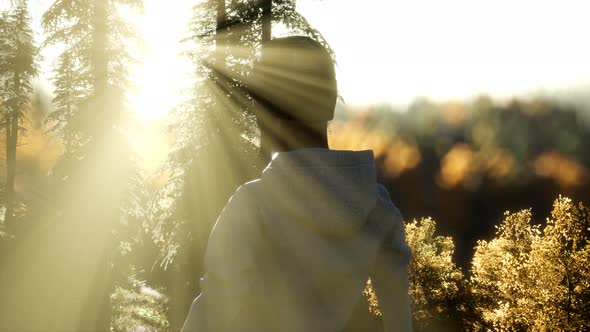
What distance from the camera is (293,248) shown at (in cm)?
129

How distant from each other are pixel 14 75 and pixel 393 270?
25.9 meters

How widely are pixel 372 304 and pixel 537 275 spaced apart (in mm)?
12651

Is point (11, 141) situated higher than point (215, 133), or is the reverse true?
point (215, 133)

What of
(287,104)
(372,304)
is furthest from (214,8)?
(372,304)

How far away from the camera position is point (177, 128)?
35.7ft

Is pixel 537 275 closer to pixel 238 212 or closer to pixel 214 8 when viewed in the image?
pixel 214 8

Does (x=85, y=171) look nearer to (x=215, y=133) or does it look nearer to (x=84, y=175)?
(x=84, y=175)

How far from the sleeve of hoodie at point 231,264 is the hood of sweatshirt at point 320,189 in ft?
0.42

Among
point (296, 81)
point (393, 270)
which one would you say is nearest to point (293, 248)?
point (393, 270)

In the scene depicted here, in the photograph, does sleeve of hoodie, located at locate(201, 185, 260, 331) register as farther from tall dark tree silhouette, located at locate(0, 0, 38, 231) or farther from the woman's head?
tall dark tree silhouette, located at locate(0, 0, 38, 231)

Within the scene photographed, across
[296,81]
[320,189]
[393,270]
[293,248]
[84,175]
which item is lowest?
[84,175]

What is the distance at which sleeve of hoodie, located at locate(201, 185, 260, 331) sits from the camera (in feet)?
3.73

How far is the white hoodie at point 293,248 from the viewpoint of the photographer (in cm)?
117

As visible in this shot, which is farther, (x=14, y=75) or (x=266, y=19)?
(x=14, y=75)
